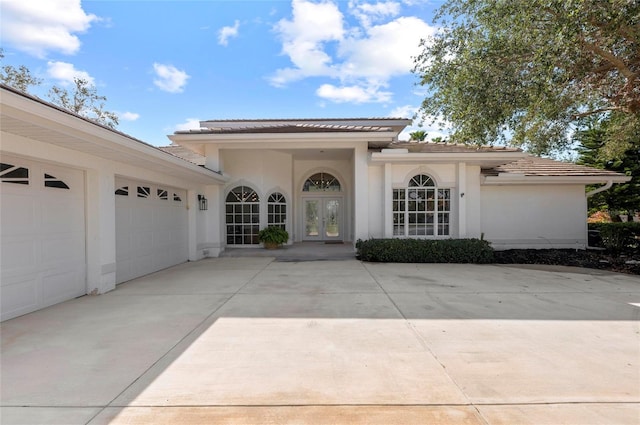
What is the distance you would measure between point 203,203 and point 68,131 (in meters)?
6.77

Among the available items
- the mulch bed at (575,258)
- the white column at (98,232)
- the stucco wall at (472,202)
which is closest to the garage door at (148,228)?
the white column at (98,232)

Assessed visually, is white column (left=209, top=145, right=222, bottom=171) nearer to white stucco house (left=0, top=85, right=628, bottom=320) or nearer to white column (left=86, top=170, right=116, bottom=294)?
white stucco house (left=0, top=85, right=628, bottom=320)

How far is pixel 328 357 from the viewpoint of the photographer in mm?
3678

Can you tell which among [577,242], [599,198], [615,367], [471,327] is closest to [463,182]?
[577,242]

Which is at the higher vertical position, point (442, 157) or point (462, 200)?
point (442, 157)

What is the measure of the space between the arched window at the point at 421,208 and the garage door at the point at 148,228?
731 centimetres

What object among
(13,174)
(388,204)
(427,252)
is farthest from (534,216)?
(13,174)

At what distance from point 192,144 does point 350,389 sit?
10.6 metres

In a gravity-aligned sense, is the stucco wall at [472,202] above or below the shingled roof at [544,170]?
below

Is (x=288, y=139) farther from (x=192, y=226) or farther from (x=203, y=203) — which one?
(x=192, y=226)

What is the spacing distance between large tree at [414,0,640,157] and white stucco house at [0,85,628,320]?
6.23ft

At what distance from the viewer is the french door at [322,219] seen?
1567 centimetres

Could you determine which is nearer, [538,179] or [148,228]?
[148,228]

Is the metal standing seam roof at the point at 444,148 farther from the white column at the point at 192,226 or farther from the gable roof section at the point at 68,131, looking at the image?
the gable roof section at the point at 68,131
